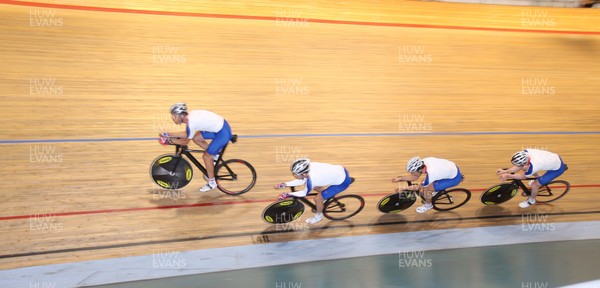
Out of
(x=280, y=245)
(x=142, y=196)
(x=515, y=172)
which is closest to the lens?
(x=280, y=245)

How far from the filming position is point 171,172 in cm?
462

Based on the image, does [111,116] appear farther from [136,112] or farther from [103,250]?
[103,250]

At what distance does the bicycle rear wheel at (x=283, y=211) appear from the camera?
429 centimetres

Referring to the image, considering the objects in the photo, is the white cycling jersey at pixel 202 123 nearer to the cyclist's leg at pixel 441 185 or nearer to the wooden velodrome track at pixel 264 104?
the wooden velodrome track at pixel 264 104

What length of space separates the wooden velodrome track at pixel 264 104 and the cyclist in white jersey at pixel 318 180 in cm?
31

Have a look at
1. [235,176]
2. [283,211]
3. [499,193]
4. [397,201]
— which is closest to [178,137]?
[235,176]

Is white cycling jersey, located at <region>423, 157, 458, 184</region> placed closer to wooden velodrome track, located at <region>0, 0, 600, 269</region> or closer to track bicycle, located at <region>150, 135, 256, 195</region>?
wooden velodrome track, located at <region>0, 0, 600, 269</region>

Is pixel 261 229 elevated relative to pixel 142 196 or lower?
lower

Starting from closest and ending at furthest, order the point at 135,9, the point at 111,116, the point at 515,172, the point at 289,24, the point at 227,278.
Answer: the point at 227,278 < the point at 515,172 < the point at 111,116 < the point at 135,9 < the point at 289,24

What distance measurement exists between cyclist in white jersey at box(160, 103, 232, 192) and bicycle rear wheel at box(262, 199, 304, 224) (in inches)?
30.1

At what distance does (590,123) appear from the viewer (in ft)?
22.9

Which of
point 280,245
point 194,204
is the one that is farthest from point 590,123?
point 194,204

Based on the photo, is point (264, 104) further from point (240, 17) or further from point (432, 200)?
point (432, 200)

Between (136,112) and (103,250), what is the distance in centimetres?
214
